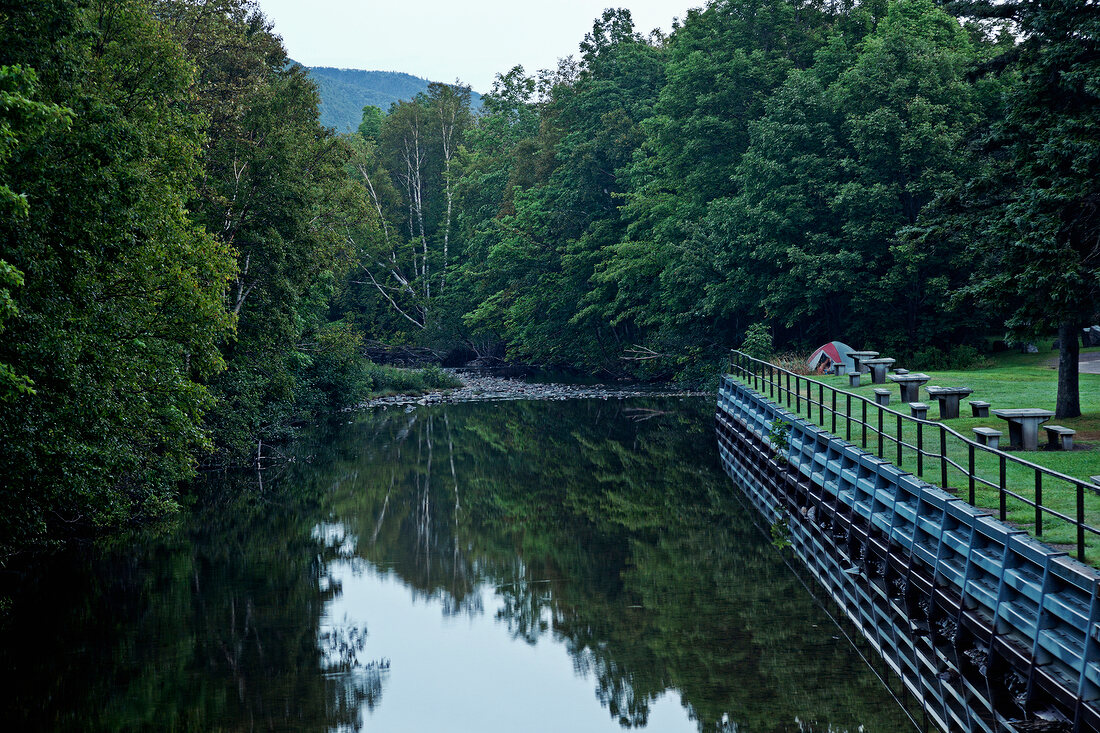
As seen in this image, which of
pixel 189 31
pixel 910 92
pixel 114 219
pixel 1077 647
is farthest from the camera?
pixel 910 92

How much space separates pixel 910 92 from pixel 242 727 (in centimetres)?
3575

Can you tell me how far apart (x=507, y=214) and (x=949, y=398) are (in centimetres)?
5465

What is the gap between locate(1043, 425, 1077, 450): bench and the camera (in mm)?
15836

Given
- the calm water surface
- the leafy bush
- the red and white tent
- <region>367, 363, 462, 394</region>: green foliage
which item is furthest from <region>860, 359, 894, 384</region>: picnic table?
<region>367, 363, 462, 394</region>: green foliage

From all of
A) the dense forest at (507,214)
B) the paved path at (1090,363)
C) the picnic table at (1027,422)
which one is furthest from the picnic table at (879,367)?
the picnic table at (1027,422)

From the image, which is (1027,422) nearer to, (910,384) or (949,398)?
(949,398)

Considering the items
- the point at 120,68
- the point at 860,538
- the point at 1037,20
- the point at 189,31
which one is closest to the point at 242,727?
the point at 860,538

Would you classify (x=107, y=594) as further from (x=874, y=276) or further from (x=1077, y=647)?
(x=874, y=276)

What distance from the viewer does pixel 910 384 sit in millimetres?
22469

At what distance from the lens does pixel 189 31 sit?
32.5 meters

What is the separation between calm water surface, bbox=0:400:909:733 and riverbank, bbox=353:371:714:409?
21802mm

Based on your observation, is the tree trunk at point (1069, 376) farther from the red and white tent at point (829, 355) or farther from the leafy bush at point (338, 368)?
the leafy bush at point (338, 368)

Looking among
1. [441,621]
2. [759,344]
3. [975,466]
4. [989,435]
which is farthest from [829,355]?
[441,621]

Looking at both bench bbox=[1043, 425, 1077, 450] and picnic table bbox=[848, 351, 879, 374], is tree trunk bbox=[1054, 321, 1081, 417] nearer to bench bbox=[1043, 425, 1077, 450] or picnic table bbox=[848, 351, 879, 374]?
bench bbox=[1043, 425, 1077, 450]
